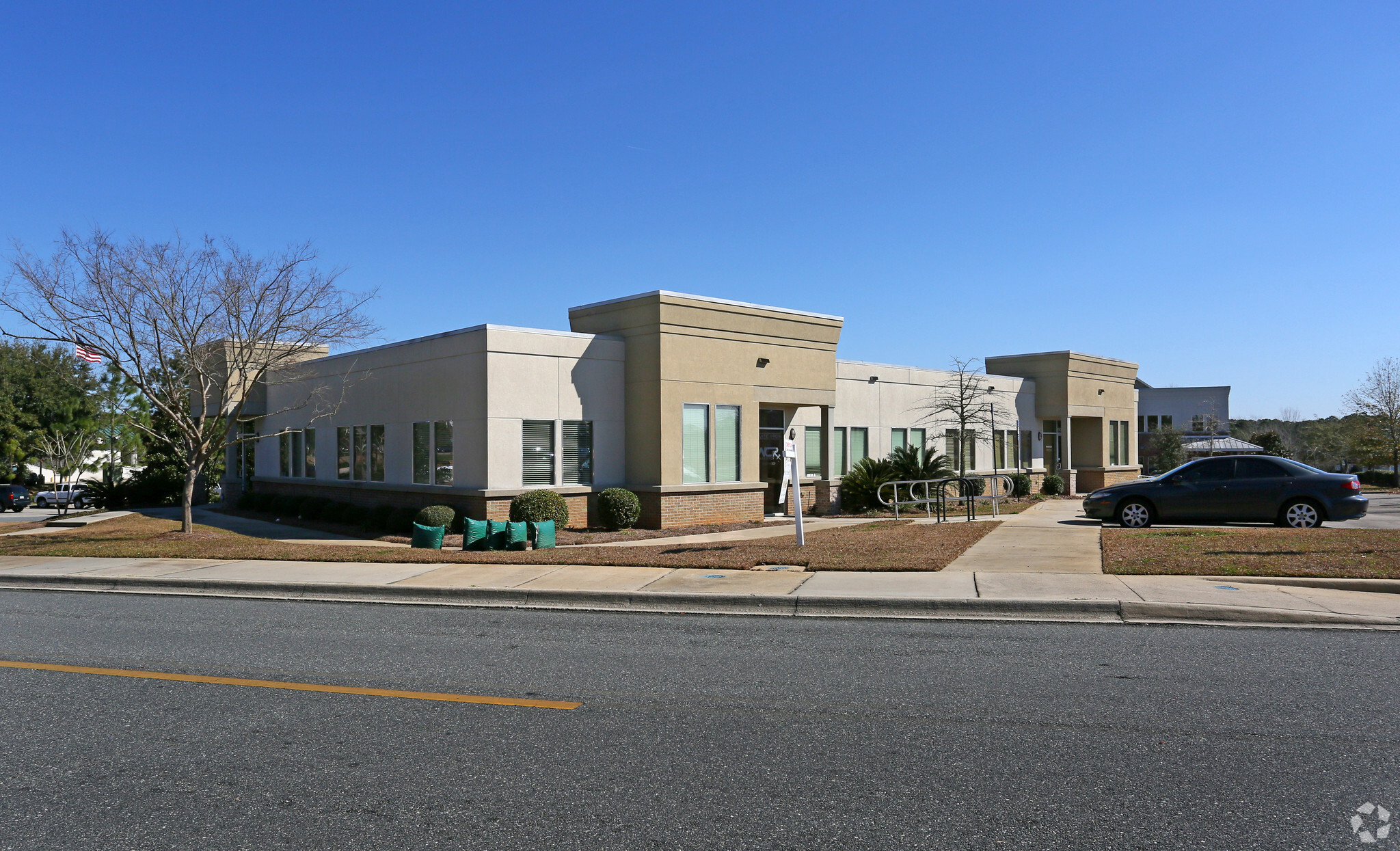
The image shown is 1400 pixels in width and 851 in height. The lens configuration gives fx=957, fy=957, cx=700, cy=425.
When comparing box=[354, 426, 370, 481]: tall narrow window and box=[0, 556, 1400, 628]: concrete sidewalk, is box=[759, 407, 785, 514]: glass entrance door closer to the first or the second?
box=[354, 426, 370, 481]: tall narrow window

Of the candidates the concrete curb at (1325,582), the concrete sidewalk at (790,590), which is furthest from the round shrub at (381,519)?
the concrete curb at (1325,582)

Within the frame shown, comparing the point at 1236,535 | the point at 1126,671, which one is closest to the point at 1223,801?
the point at 1126,671

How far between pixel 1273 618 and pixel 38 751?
9960 millimetres

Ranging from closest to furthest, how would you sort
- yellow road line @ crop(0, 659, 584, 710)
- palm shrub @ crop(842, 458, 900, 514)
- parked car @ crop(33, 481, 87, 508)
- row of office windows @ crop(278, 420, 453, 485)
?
yellow road line @ crop(0, 659, 584, 710) → row of office windows @ crop(278, 420, 453, 485) → palm shrub @ crop(842, 458, 900, 514) → parked car @ crop(33, 481, 87, 508)

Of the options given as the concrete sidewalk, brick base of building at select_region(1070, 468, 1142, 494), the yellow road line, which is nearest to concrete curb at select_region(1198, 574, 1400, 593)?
the concrete sidewalk

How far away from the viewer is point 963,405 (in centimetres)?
3023

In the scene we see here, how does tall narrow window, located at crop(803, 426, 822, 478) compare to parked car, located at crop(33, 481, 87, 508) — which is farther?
parked car, located at crop(33, 481, 87, 508)

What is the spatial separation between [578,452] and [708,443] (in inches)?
120

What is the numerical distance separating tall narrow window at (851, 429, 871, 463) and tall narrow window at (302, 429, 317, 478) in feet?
50.5

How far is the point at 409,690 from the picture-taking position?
693cm

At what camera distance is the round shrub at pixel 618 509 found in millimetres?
20734

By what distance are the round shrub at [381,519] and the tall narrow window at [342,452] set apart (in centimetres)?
355

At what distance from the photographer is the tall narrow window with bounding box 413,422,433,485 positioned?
21781mm

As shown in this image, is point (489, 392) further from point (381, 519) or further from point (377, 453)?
point (377, 453)
